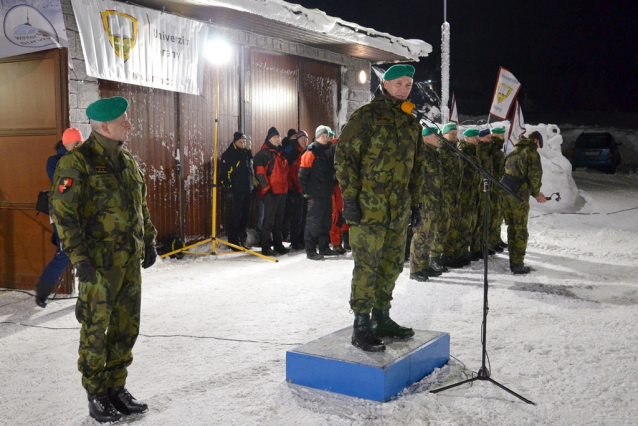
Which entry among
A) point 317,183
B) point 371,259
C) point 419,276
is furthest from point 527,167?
point 371,259

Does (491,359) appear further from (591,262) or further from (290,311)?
(591,262)

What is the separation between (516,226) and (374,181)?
4262 millimetres

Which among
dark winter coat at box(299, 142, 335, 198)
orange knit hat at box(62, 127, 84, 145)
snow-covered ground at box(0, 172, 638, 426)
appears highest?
orange knit hat at box(62, 127, 84, 145)

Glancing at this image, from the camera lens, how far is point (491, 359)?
4543 mm

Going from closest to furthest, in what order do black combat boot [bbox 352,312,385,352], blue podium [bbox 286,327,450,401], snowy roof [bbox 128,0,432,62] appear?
blue podium [bbox 286,327,450,401] → black combat boot [bbox 352,312,385,352] → snowy roof [bbox 128,0,432,62]

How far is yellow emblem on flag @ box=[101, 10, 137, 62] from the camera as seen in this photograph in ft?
24.8

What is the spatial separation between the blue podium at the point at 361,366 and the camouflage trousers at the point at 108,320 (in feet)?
3.63

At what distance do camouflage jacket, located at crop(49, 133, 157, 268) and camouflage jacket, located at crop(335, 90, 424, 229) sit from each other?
1.46 metres

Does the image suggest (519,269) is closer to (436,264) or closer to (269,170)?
(436,264)

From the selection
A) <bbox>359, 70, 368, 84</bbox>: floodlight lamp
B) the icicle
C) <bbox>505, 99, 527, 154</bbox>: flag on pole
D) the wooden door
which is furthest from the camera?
the icicle

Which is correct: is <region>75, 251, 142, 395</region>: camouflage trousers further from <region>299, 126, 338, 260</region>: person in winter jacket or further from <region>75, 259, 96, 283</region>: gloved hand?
<region>299, 126, 338, 260</region>: person in winter jacket

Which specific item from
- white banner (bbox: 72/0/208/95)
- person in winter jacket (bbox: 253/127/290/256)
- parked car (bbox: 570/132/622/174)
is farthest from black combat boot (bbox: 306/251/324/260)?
parked car (bbox: 570/132/622/174)

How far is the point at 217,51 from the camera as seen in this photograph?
9.43 m

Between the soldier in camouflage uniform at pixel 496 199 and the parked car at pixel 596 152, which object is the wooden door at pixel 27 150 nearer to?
the soldier in camouflage uniform at pixel 496 199
